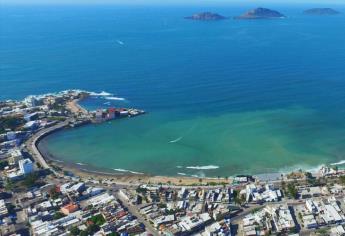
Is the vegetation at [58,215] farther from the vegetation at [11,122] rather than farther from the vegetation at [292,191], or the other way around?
the vegetation at [11,122]

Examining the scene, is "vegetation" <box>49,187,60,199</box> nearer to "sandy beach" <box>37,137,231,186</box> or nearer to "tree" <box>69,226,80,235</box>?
"sandy beach" <box>37,137,231,186</box>

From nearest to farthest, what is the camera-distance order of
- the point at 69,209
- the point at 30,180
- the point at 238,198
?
1. the point at 69,209
2. the point at 238,198
3. the point at 30,180

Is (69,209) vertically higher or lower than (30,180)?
lower

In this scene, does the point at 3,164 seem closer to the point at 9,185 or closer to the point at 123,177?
the point at 9,185

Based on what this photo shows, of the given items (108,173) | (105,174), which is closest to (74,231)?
(105,174)

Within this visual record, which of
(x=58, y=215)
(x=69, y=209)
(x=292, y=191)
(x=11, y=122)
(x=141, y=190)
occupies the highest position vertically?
(x=11, y=122)

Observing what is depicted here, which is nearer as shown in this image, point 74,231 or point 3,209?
point 74,231

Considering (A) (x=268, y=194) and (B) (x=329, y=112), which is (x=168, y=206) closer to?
(A) (x=268, y=194)

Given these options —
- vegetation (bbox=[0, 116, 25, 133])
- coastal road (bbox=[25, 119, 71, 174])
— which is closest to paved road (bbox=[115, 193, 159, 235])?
coastal road (bbox=[25, 119, 71, 174])

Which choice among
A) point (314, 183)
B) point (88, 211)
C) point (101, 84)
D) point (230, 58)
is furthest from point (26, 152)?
point (230, 58)
